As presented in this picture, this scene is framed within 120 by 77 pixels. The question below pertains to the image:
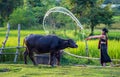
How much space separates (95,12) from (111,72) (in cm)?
2462

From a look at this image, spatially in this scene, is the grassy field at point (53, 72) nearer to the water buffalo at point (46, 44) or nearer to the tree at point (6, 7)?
the water buffalo at point (46, 44)

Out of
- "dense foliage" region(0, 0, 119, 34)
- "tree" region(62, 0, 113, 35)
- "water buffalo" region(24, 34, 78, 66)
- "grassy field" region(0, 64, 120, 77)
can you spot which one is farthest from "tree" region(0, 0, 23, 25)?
"grassy field" region(0, 64, 120, 77)

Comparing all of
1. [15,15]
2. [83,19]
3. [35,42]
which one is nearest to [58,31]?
[35,42]

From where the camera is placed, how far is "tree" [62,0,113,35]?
120 feet

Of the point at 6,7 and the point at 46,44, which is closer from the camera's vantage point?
the point at 46,44

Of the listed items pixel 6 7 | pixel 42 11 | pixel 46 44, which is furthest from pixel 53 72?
pixel 6 7

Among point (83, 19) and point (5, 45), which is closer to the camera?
point (5, 45)

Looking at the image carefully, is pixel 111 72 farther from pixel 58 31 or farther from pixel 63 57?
pixel 58 31

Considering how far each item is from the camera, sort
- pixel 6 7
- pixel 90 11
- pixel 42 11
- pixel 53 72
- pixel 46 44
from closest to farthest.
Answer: pixel 53 72
pixel 46 44
pixel 90 11
pixel 42 11
pixel 6 7

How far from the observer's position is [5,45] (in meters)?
19.0

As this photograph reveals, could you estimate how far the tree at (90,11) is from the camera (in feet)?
120

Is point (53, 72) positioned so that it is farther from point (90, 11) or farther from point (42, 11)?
point (42, 11)

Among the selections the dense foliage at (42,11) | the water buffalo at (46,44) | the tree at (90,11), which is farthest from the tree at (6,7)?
the water buffalo at (46,44)

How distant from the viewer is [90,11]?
1473 inches
